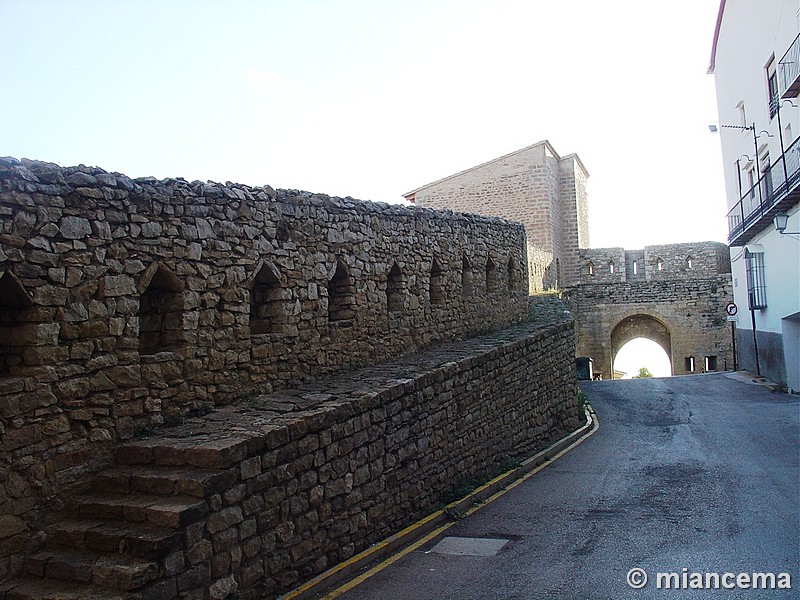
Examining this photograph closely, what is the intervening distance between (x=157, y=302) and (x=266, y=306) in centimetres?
159

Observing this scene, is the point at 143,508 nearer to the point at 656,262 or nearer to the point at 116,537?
the point at 116,537

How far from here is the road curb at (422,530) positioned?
6.51 meters

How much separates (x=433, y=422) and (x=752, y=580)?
13.6 feet

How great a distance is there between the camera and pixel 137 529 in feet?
17.4

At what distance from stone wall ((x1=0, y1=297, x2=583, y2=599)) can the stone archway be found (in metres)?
21.1

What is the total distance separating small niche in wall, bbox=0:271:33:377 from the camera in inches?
222

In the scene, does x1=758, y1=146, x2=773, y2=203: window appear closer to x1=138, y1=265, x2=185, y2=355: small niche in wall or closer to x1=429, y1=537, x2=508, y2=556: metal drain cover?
x1=429, y1=537, x2=508, y2=556: metal drain cover

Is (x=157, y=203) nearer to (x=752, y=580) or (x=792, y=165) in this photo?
(x=752, y=580)

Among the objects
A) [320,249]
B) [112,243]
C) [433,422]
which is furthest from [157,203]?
Answer: [433,422]

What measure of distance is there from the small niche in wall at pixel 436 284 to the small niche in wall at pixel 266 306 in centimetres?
420

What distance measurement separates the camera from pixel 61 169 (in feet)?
19.4

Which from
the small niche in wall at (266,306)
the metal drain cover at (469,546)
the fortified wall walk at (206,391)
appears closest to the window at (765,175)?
the fortified wall walk at (206,391)

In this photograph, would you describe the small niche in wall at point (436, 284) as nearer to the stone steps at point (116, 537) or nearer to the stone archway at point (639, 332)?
the stone steps at point (116, 537)

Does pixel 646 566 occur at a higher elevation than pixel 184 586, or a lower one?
lower
